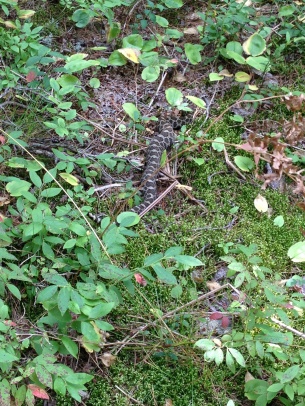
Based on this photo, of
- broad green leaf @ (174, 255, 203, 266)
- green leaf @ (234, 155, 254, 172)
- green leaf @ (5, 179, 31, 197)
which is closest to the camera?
broad green leaf @ (174, 255, 203, 266)

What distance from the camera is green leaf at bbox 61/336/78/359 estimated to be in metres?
3.49

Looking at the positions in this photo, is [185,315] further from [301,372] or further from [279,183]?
[279,183]

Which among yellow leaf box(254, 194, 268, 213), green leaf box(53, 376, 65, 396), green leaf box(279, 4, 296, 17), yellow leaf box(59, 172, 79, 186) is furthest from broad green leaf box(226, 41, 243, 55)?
green leaf box(53, 376, 65, 396)

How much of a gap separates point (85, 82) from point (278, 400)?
4.01 m

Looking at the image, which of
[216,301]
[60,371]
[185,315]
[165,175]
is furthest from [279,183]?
[60,371]

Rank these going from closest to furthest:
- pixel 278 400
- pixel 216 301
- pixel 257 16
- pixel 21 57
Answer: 1. pixel 278 400
2. pixel 216 301
3. pixel 21 57
4. pixel 257 16

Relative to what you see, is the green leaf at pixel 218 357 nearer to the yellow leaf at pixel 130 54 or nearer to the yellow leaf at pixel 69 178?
the yellow leaf at pixel 69 178

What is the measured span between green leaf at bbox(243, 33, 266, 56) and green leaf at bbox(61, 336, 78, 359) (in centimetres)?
410

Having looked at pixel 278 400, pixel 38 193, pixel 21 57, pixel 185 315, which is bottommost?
pixel 278 400

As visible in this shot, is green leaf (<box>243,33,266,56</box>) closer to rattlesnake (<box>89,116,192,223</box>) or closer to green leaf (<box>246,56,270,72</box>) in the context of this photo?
green leaf (<box>246,56,270,72</box>)

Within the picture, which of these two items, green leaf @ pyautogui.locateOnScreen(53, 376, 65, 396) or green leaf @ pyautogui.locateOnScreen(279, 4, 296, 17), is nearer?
green leaf @ pyautogui.locateOnScreen(53, 376, 65, 396)

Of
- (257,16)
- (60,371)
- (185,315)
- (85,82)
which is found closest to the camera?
(60,371)

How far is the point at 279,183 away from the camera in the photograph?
227 inches

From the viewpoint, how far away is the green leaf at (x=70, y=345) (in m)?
3.49
